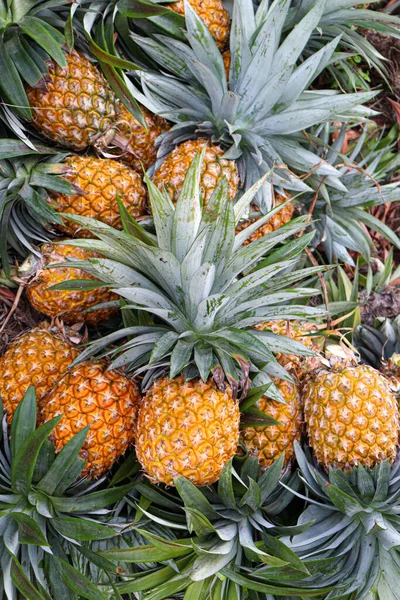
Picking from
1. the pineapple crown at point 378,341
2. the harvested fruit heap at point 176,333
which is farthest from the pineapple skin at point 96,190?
the pineapple crown at point 378,341

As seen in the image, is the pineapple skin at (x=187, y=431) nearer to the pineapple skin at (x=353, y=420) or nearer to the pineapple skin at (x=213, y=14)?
the pineapple skin at (x=353, y=420)

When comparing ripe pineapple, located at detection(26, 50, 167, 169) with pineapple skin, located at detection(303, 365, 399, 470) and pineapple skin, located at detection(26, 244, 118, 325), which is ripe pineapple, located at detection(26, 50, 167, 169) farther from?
pineapple skin, located at detection(303, 365, 399, 470)

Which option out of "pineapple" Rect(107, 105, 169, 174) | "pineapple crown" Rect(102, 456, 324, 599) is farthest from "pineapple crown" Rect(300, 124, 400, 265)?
"pineapple crown" Rect(102, 456, 324, 599)

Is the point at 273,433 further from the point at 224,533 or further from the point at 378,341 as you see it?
the point at 378,341

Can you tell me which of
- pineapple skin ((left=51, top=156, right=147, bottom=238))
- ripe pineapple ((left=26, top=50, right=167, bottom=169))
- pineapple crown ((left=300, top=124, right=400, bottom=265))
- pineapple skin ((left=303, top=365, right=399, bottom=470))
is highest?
ripe pineapple ((left=26, top=50, right=167, bottom=169))

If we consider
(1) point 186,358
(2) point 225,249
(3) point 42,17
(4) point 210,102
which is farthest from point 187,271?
(3) point 42,17

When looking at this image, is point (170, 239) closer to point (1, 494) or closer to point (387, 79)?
point (1, 494)
